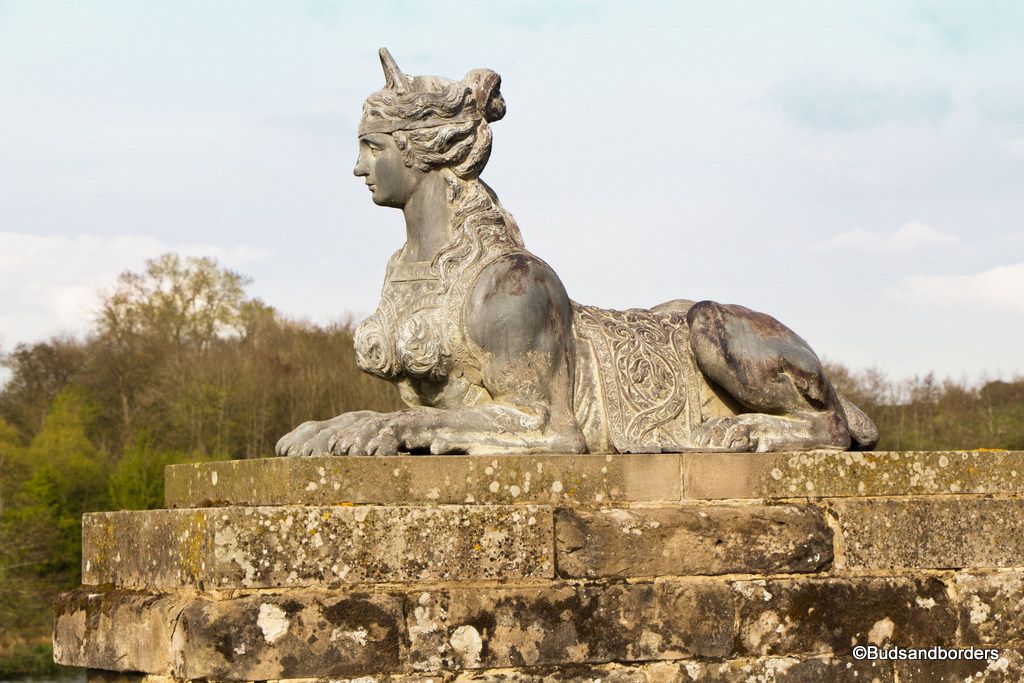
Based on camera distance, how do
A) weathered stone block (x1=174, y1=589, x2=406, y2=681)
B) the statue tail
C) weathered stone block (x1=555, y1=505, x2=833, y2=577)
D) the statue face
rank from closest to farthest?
weathered stone block (x1=174, y1=589, x2=406, y2=681) < weathered stone block (x1=555, y1=505, x2=833, y2=577) < the statue face < the statue tail

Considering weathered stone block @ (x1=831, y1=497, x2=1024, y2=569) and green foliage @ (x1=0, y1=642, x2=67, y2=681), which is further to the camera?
green foliage @ (x1=0, y1=642, x2=67, y2=681)

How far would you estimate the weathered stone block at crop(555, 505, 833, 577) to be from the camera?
19.7 ft

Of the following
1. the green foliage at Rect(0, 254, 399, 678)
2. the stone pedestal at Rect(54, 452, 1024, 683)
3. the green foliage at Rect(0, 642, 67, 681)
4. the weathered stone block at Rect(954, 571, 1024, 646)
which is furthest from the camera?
the green foliage at Rect(0, 254, 399, 678)

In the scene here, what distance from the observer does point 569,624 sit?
233 inches

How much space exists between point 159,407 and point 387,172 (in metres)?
37.3

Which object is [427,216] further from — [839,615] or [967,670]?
[967,670]

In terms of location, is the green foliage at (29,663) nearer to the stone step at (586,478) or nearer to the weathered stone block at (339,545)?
the stone step at (586,478)

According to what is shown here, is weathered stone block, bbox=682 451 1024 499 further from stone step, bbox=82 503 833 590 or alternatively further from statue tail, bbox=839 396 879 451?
statue tail, bbox=839 396 879 451

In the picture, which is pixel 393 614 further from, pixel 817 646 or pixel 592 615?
pixel 817 646

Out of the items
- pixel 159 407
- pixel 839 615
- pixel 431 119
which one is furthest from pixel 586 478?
pixel 159 407

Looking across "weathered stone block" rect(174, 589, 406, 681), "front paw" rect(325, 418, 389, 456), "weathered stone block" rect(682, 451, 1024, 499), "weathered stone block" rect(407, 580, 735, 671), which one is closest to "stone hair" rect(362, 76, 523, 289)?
"front paw" rect(325, 418, 389, 456)

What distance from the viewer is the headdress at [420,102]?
274 inches

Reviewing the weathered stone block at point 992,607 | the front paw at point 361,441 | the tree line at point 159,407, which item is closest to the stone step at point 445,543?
the front paw at point 361,441

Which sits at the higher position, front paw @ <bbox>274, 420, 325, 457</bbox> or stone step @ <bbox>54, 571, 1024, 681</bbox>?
front paw @ <bbox>274, 420, 325, 457</bbox>
